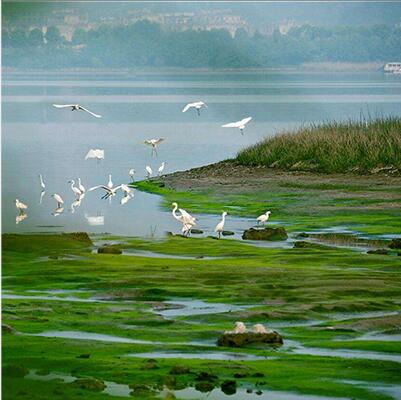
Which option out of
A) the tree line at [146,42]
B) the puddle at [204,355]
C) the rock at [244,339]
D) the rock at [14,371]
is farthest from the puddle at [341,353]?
the tree line at [146,42]

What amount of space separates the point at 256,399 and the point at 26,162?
979 inches

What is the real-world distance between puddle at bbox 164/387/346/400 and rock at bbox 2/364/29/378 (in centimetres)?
74

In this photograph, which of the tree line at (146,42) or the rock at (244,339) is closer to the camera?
the tree line at (146,42)

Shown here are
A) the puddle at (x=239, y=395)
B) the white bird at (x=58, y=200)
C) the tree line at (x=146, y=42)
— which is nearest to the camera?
the puddle at (x=239, y=395)

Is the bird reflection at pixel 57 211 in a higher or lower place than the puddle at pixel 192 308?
lower

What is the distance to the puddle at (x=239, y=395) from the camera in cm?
729

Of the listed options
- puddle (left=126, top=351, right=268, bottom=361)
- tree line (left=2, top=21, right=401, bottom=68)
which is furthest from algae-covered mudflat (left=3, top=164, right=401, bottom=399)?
tree line (left=2, top=21, right=401, bottom=68)

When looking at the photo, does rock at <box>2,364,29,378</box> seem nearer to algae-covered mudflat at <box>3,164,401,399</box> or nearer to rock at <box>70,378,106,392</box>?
algae-covered mudflat at <box>3,164,401,399</box>

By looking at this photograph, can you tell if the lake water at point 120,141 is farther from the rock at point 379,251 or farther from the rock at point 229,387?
the rock at point 229,387

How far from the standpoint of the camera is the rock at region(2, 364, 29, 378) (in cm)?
732

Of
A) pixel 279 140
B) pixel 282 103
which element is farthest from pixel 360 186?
pixel 282 103

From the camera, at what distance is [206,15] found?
830cm

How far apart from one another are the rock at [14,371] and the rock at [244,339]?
1532mm

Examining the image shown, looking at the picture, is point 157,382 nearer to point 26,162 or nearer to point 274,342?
point 274,342
